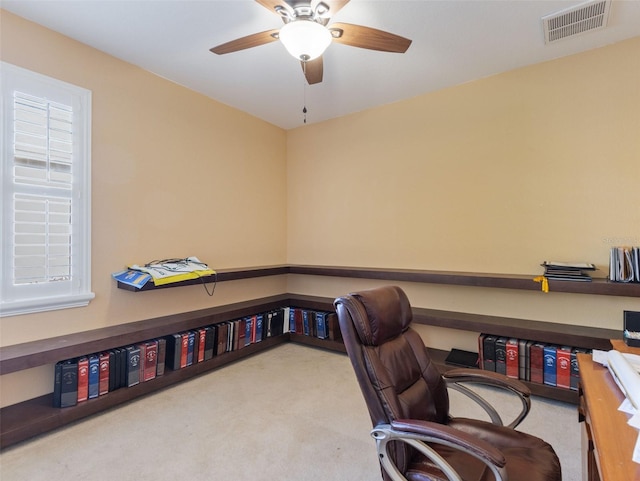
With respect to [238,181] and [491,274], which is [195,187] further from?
[491,274]

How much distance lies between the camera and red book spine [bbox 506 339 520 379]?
2.74m

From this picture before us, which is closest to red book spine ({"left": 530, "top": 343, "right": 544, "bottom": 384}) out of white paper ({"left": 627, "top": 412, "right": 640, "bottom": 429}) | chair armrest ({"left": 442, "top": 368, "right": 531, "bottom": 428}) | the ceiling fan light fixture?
chair armrest ({"left": 442, "top": 368, "right": 531, "bottom": 428})

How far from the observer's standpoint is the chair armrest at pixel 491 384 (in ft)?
4.89

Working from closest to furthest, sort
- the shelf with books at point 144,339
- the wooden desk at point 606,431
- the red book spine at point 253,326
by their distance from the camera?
the wooden desk at point 606,431
the shelf with books at point 144,339
the red book spine at point 253,326

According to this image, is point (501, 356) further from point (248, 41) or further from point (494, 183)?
point (248, 41)

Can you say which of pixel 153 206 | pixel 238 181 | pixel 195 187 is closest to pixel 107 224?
pixel 153 206

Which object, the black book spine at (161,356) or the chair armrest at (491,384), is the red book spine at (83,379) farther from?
the chair armrest at (491,384)

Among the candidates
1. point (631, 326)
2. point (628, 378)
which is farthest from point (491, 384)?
point (631, 326)

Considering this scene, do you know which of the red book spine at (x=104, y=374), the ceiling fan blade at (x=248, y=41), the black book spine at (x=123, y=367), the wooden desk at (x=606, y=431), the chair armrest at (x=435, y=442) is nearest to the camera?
the wooden desk at (x=606, y=431)

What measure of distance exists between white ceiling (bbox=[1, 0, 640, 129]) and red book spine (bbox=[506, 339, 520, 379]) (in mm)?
2416

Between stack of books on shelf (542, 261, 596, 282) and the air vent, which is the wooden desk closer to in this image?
stack of books on shelf (542, 261, 596, 282)

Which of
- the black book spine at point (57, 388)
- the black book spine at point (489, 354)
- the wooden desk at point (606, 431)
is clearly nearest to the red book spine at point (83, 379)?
the black book spine at point (57, 388)

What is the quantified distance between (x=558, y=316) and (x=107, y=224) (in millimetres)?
3890

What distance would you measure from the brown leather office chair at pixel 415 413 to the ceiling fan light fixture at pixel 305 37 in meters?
1.34
